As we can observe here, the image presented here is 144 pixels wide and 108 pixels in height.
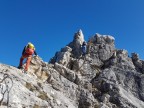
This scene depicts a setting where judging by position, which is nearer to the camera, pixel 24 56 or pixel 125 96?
pixel 24 56

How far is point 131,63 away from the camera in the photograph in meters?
49.1

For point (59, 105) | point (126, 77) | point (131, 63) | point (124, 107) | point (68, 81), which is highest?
point (131, 63)

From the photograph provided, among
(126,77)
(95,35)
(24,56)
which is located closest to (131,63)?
(126,77)

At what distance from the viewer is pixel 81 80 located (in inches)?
1494

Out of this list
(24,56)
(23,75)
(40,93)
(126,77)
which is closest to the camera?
(40,93)

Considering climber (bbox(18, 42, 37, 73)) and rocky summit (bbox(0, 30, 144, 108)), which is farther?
climber (bbox(18, 42, 37, 73))

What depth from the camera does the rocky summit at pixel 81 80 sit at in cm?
2599

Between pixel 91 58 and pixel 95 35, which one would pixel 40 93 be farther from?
pixel 95 35

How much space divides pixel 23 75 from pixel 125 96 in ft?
51.6

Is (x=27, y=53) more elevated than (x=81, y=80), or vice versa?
(x=27, y=53)

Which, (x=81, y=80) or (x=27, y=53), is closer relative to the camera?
(x=27, y=53)

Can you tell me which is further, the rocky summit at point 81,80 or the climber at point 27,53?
the climber at point 27,53

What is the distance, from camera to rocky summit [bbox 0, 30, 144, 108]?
26.0 m

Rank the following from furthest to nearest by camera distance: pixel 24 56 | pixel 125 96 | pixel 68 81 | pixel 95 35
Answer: pixel 95 35 < pixel 125 96 < pixel 68 81 < pixel 24 56
